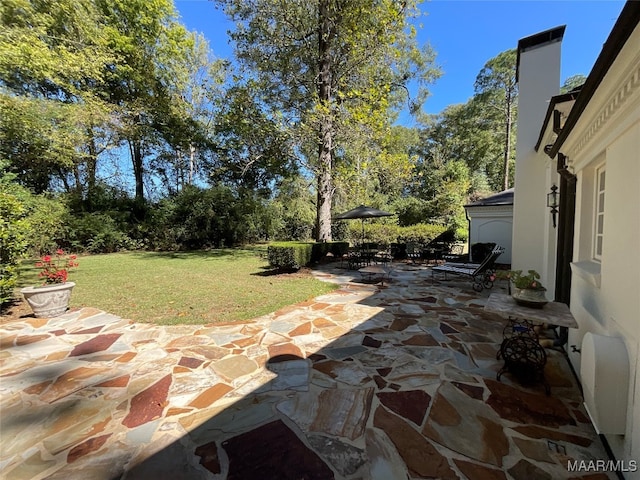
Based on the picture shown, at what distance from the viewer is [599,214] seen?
277 cm

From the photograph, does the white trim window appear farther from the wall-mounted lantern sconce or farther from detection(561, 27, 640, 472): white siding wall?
the wall-mounted lantern sconce

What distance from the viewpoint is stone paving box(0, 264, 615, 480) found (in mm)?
1863

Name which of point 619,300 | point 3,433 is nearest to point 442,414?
point 619,300

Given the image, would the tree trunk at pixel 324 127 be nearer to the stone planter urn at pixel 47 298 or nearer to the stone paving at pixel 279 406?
the stone paving at pixel 279 406

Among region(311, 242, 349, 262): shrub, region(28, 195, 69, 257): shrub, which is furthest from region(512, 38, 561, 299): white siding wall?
region(28, 195, 69, 257): shrub

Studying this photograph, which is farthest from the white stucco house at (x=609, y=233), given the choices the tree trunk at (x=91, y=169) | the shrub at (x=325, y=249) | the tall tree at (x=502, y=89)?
the tall tree at (x=502, y=89)

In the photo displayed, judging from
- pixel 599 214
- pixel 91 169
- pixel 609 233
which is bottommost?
pixel 609 233

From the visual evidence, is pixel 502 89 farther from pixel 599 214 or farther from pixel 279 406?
pixel 279 406

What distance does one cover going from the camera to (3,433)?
215cm

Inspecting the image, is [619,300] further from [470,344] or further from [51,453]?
[51,453]

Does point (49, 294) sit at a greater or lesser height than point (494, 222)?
lesser

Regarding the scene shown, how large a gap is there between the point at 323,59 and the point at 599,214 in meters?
11.0

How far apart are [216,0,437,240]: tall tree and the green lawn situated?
463 centimetres

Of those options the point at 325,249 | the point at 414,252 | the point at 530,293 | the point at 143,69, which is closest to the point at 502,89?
the point at 414,252
